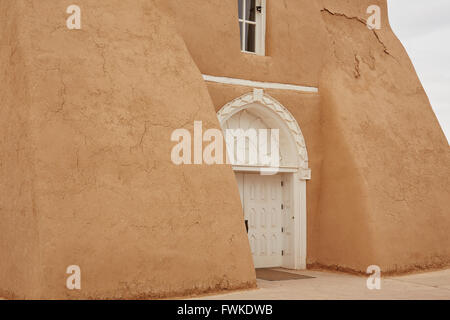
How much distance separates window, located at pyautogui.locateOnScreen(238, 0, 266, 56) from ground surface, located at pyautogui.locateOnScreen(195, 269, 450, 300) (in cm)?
440

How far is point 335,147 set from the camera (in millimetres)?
10195

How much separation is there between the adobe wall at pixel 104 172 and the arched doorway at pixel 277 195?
229cm

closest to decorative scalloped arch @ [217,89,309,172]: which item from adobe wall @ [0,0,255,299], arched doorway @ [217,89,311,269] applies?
arched doorway @ [217,89,311,269]

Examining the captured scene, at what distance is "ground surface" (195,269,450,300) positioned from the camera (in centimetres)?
738

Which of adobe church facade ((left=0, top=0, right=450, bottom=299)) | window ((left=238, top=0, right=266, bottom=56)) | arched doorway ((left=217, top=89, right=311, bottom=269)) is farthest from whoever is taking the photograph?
window ((left=238, top=0, right=266, bottom=56))

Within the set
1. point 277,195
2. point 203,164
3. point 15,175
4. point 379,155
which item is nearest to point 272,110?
point 277,195

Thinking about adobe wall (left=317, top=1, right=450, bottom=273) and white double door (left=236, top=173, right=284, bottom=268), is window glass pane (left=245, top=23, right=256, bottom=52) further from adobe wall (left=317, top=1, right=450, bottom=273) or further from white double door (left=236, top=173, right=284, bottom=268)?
white double door (left=236, top=173, right=284, bottom=268)

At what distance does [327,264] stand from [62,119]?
Result: 5.82 m

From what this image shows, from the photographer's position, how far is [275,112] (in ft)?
32.9

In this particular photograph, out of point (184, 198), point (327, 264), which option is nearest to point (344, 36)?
point (327, 264)

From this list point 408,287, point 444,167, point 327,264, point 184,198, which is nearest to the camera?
point 184,198

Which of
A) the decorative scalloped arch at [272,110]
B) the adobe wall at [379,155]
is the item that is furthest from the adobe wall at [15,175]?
the adobe wall at [379,155]

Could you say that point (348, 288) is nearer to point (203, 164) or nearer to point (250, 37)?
point (203, 164)
